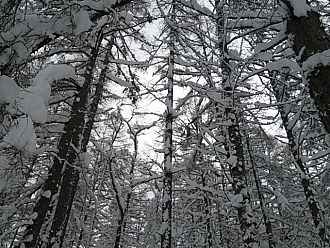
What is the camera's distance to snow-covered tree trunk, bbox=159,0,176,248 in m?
7.80

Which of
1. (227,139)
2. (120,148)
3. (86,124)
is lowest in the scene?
(227,139)

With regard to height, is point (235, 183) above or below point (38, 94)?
above

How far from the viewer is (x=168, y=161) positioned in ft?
29.0

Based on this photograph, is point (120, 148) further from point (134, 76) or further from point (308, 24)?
point (308, 24)

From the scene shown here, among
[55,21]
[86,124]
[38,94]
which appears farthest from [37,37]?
[86,124]

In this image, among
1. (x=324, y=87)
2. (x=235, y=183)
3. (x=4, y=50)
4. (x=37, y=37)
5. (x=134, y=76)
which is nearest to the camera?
(x=324, y=87)

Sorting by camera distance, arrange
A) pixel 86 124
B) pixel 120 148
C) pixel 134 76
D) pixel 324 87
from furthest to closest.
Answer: pixel 120 148
pixel 134 76
pixel 86 124
pixel 324 87

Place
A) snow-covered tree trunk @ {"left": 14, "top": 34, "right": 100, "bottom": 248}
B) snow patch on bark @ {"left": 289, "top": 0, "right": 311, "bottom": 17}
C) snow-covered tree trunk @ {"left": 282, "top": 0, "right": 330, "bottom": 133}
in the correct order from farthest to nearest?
snow-covered tree trunk @ {"left": 14, "top": 34, "right": 100, "bottom": 248}
snow patch on bark @ {"left": 289, "top": 0, "right": 311, "bottom": 17}
snow-covered tree trunk @ {"left": 282, "top": 0, "right": 330, "bottom": 133}

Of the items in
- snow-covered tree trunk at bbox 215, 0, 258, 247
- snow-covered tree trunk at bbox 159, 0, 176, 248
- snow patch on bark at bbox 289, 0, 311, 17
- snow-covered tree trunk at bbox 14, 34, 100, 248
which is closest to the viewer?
snow patch on bark at bbox 289, 0, 311, 17

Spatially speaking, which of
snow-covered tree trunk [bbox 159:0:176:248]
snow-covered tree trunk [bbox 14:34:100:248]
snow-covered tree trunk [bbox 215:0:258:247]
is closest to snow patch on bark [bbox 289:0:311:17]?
snow-covered tree trunk [bbox 215:0:258:247]

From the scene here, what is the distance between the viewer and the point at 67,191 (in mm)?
6914

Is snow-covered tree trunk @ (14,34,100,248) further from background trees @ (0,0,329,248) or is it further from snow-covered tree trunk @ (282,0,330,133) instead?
snow-covered tree trunk @ (282,0,330,133)

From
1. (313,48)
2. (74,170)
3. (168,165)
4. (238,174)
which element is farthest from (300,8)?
(74,170)

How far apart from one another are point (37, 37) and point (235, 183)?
4575 mm
